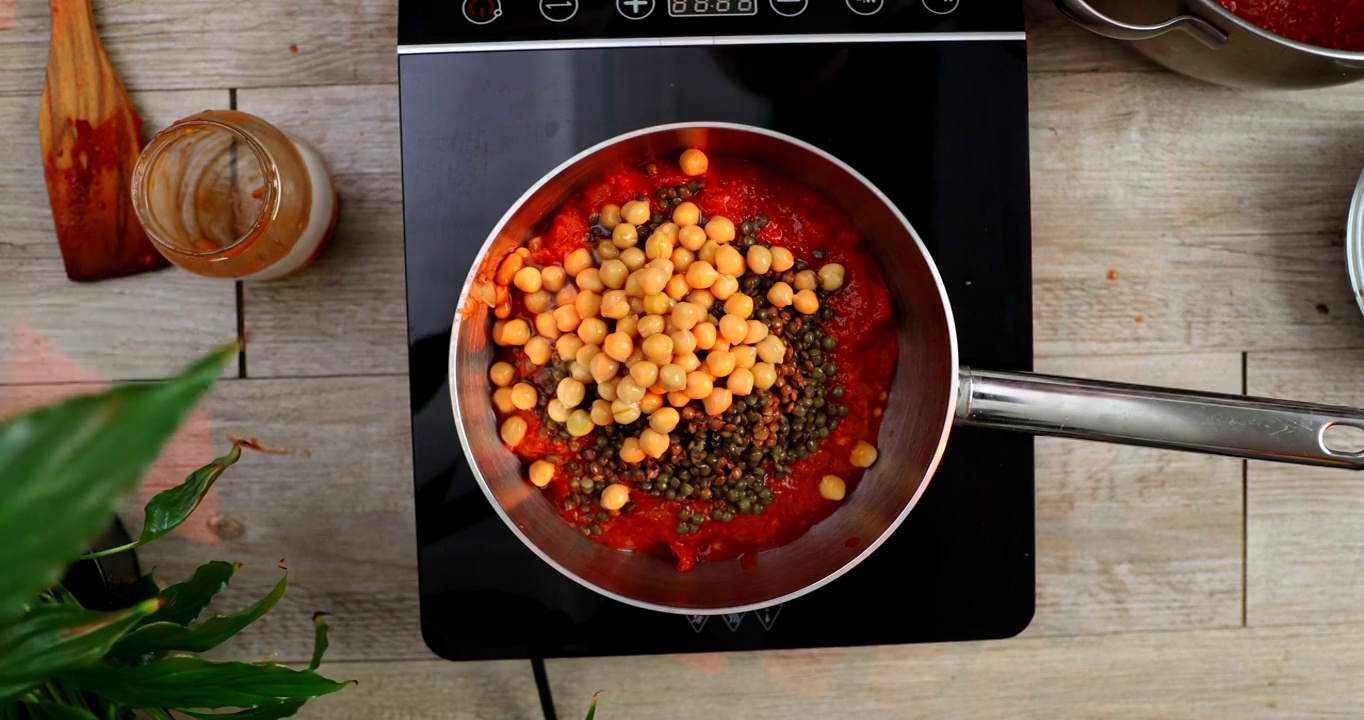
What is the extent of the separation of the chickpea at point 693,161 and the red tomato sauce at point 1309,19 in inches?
23.2

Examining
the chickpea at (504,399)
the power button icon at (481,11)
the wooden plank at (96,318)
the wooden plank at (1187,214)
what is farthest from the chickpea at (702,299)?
the wooden plank at (96,318)

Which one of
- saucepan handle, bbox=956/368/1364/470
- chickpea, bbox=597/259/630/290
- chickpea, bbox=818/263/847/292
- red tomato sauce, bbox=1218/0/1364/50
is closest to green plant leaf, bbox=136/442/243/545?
chickpea, bbox=597/259/630/290

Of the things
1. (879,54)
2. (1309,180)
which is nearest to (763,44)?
(879,54)

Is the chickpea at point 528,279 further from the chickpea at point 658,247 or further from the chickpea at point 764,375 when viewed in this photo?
the chickpea at point 764,375

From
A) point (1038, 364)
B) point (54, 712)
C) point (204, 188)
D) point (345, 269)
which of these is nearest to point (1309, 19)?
point (1038, 364)

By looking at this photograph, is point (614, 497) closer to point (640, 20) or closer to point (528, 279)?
point (528, 279)

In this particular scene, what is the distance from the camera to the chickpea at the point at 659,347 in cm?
79

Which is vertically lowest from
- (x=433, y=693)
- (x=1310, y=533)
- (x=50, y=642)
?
(x=433, y=693)

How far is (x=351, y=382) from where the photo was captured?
1.02 metres

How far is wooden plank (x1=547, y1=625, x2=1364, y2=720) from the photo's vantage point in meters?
1.06

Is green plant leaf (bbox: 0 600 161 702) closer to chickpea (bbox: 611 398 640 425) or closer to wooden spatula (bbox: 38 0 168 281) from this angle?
chickpea (bbox: 611 398 640 425)

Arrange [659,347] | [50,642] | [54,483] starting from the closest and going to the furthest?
[54,483]
[50,642]
[659,347]

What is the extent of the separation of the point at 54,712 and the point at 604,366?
1.71 ft

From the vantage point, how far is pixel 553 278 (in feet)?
2.80
